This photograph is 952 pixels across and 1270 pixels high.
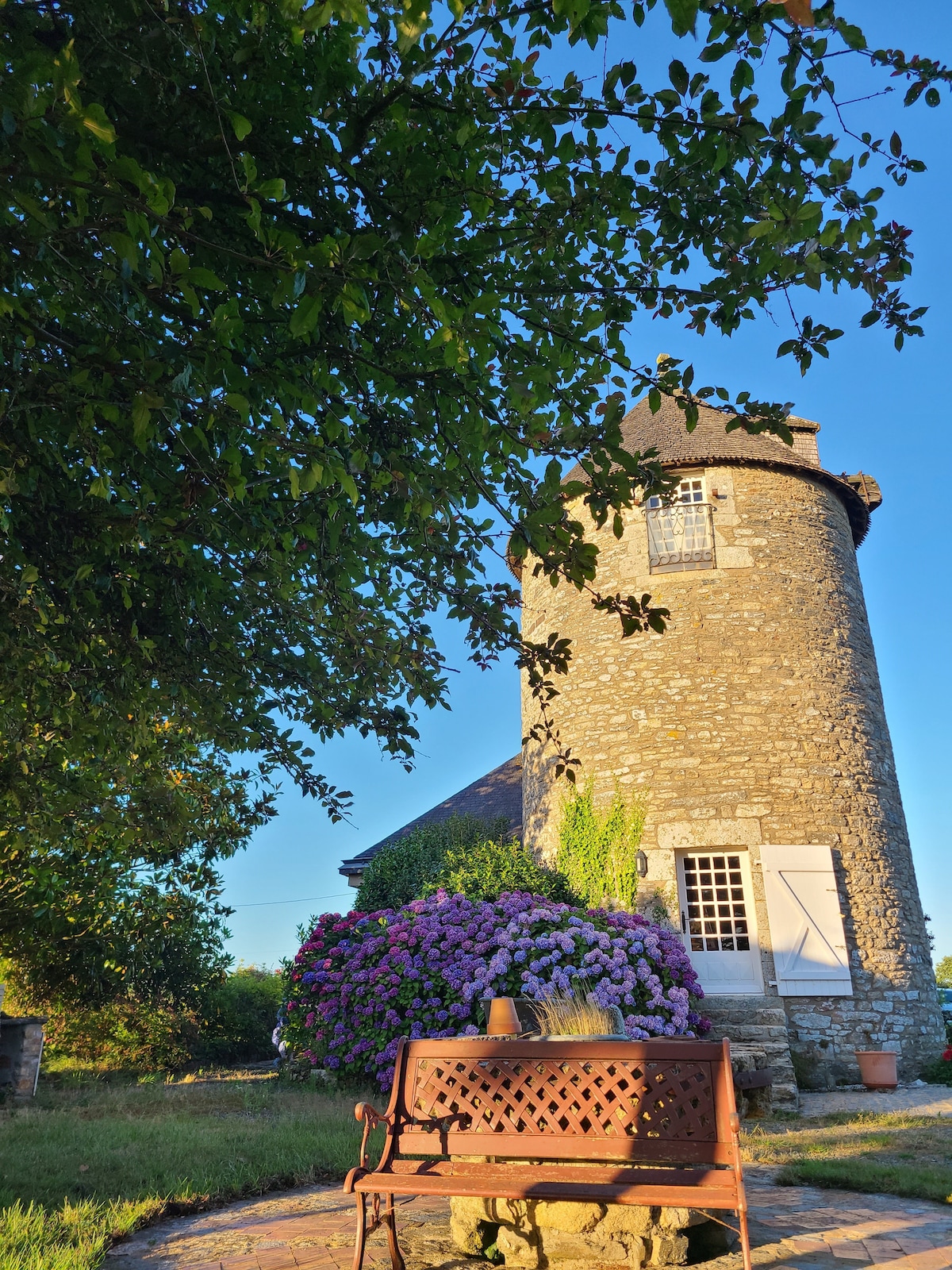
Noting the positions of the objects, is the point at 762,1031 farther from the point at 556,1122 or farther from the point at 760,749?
the point at 556,1122

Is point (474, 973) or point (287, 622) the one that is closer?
point (287, 622)

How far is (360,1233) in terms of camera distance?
11.6 ft

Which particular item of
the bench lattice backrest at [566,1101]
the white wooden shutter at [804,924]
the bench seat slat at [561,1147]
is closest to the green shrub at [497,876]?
the white wooden shutter at [804,924]

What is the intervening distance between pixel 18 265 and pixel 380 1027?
7.85m

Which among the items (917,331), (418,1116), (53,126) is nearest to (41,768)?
(418,1116)

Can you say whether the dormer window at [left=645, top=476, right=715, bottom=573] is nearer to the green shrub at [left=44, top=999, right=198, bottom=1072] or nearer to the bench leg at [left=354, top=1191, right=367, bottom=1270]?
the green shrub at [left=44, top=999, right=198, bottom=1072]

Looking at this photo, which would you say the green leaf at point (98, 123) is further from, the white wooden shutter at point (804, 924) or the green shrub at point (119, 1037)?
the green shrub at point (119, 1037)

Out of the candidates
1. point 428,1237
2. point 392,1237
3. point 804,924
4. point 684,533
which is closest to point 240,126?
point 392,1237

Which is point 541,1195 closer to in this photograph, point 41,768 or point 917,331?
point 917,331

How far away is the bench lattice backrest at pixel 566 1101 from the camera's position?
145 inches

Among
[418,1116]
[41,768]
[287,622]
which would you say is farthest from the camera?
[41,768]

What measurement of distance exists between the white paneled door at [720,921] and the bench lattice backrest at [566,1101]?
291 inches

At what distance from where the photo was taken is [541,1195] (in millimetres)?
3383

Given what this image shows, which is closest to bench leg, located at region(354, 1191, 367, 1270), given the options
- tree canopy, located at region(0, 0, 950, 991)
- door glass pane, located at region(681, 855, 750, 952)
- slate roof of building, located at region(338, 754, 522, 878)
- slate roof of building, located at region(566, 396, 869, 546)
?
tree canopy, located at region(0, 0, 950, 991)
